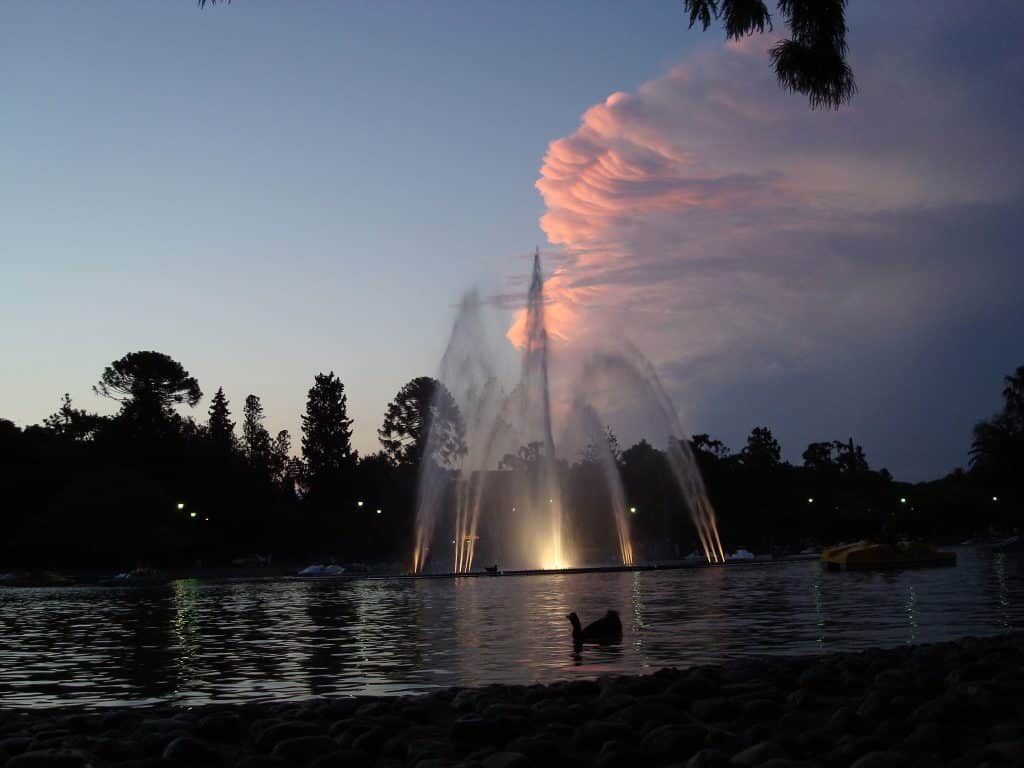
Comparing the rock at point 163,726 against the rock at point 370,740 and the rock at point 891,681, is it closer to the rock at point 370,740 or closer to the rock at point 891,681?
the rock at point 370,740

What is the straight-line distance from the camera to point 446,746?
861 cm

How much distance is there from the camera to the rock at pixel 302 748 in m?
8.33

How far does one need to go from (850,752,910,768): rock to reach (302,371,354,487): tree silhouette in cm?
13288

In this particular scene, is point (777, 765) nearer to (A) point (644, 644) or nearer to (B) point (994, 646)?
(B) point (994, 646)

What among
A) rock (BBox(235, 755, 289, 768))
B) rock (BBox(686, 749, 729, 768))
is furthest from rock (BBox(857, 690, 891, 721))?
rock (BBox(235, 755, 289, 768))

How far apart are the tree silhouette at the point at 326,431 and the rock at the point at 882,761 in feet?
436

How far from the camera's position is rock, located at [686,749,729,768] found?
284 inches

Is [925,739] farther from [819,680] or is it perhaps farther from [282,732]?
[282,732]

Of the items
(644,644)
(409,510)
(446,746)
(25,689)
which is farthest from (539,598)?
(409,510)

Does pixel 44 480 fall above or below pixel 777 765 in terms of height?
above

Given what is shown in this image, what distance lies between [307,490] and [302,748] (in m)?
138

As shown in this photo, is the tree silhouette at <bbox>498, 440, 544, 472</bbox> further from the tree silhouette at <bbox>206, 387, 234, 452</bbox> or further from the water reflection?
the tree silhouette at <bbox>206, 387, 234, 452</bbox>

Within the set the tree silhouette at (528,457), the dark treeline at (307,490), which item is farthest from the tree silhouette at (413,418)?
the tree silhouette at (528,457)

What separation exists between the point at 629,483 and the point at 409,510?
24.0m
